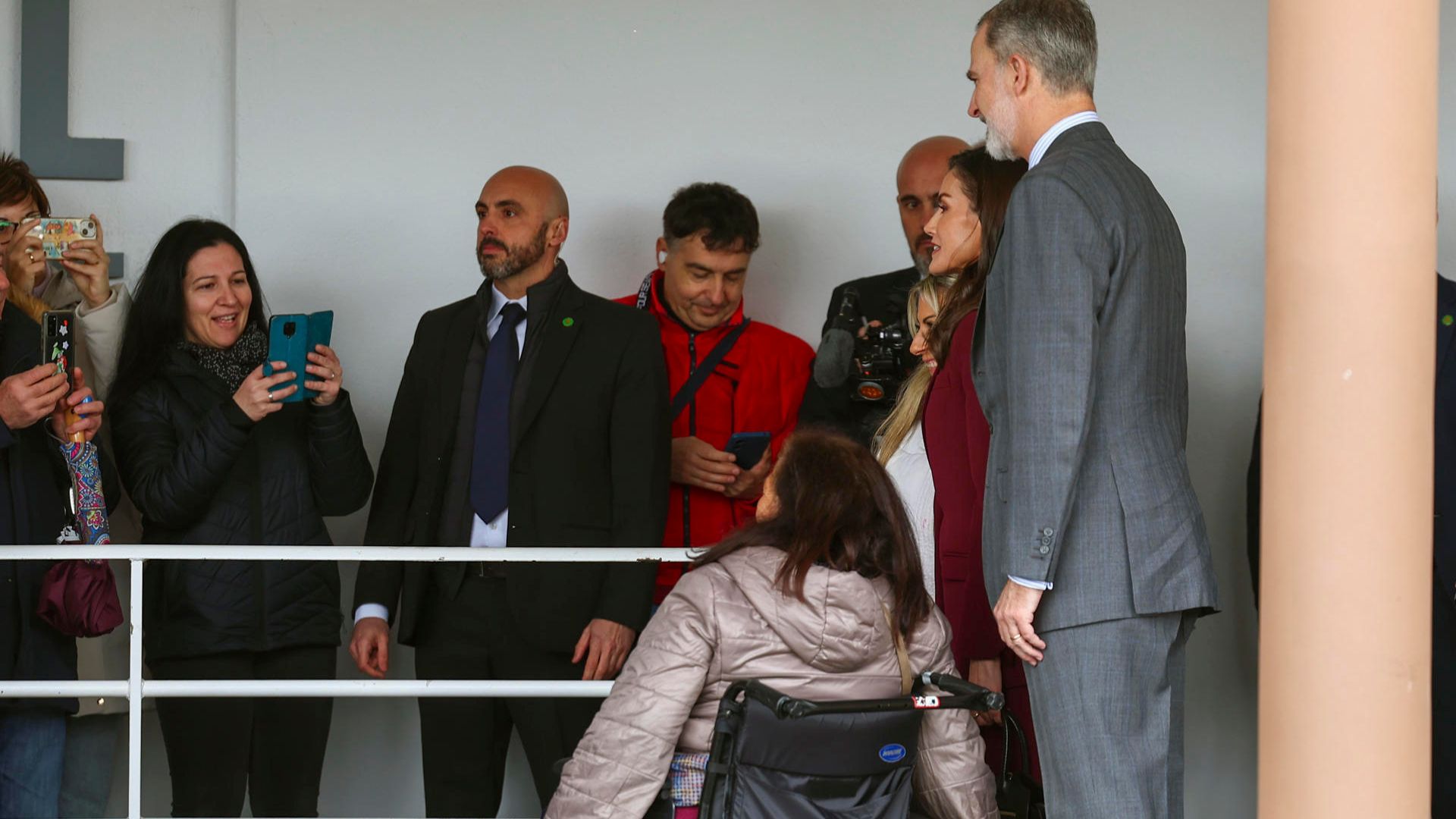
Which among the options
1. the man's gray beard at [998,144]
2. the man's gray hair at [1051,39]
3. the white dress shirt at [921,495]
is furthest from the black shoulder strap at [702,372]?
the man's gray hair at [1051,39]

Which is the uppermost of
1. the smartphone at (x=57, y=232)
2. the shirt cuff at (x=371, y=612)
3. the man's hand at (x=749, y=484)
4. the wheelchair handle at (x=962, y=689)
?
the smartphone at (x=57, y=232)

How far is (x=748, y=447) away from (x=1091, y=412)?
5.59ft

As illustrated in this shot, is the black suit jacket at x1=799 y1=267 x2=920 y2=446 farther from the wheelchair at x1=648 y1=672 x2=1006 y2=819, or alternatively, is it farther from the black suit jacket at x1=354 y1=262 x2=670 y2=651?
the wheelchair at x1=648 y1=672 x2=1006 y2=819

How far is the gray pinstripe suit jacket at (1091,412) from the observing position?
2514mm

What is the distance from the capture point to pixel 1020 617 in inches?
102

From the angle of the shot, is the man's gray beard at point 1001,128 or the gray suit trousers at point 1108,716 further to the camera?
the man's gray beard at point 1001,128

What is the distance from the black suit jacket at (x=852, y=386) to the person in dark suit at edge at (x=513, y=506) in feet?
1.43

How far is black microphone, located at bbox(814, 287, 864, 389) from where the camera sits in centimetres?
427

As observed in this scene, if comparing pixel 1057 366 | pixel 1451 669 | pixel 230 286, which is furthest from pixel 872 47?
pixel 1057 366

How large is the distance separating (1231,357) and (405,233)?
2.64 m

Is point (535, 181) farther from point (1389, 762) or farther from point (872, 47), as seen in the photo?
point (1389, 762)

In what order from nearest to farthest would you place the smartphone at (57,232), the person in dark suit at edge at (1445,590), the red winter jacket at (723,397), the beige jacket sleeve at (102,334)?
the person in dark suit at edge at (1445,590) < the smartphone at (57,232) < the beige jacket sleeve at (102,334) < the red winter jacket at (723,397)

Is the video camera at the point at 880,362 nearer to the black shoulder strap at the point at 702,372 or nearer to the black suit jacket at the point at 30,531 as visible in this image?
the black shoulder strap at the point at 702,372

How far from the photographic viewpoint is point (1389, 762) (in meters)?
2.24
